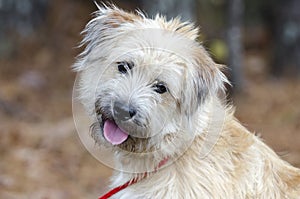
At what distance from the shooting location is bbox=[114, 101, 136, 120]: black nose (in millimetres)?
4730

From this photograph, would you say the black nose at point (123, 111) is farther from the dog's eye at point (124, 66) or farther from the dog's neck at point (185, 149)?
the dog's neck at point (185, 149)

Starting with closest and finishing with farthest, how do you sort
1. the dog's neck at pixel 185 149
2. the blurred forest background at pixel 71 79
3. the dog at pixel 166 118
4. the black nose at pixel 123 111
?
the black nose at pixel 123 111 → the dog at pixel 166 118 → the dog's neck at pixel 185 149 → the blurred forest background at pixel 71 79

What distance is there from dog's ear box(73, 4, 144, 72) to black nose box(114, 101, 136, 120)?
1.82ft

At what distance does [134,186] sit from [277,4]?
26.4 ft

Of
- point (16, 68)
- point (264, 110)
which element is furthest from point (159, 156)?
point (16, 68)

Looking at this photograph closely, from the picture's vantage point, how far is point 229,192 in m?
5.15

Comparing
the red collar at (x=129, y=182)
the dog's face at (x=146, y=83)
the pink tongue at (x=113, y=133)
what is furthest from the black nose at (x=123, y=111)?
the red collar at (x=129, y=182)

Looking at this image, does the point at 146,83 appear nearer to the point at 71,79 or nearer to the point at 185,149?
the point at 185,149

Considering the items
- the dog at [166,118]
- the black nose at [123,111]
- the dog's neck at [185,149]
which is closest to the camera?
the black nose at [123,111]

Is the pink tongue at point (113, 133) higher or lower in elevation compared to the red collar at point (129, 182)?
higher

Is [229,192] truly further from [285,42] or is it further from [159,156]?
[285,42]

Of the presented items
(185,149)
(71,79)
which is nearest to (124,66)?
(185,149)

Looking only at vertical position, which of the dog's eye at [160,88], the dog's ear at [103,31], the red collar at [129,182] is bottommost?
the red collar at [129,182]

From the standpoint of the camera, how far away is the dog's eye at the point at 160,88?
192 inches
